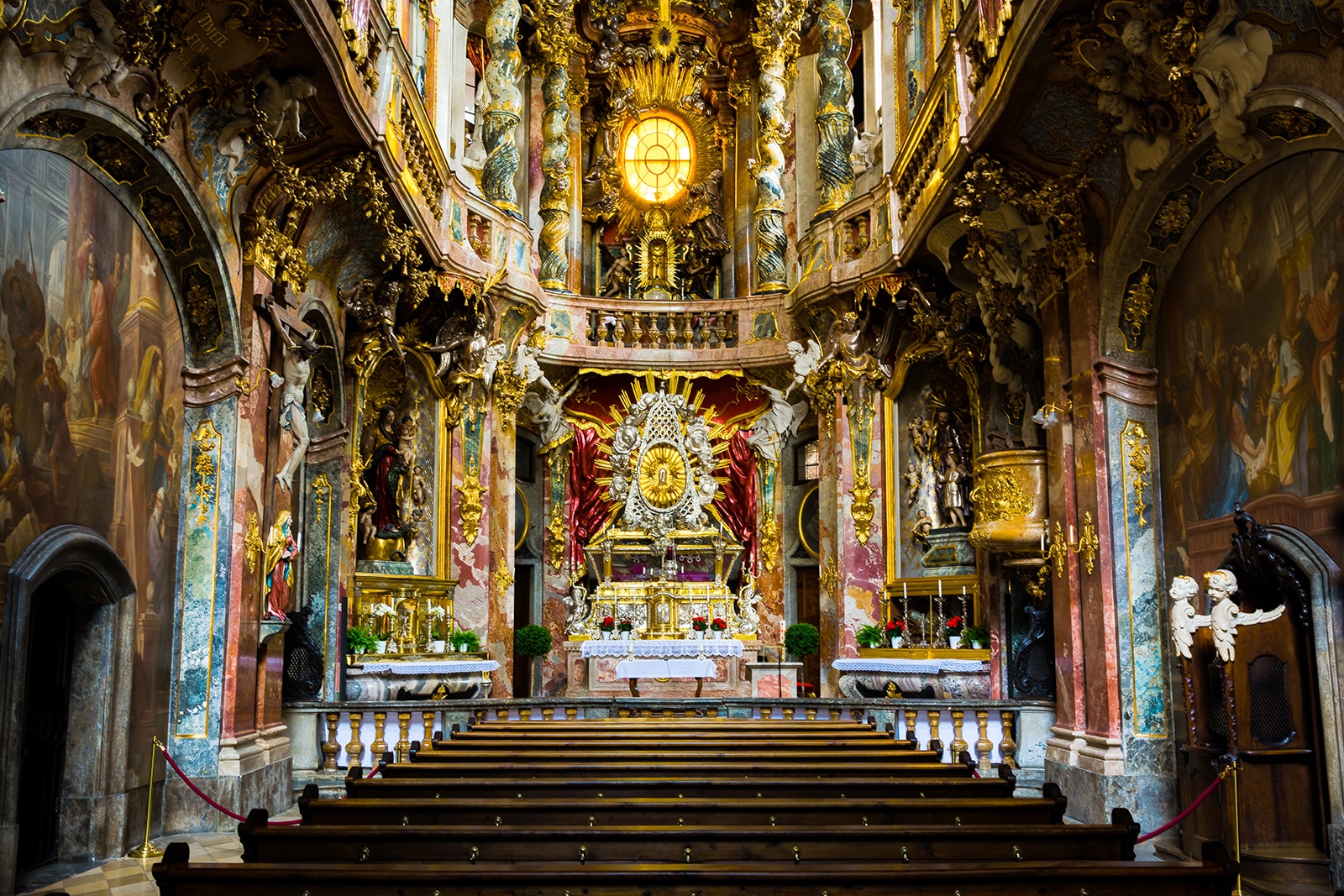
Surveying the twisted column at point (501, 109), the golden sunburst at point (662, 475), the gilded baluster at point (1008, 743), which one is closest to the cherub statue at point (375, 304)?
the twisted column at point (501, 109)

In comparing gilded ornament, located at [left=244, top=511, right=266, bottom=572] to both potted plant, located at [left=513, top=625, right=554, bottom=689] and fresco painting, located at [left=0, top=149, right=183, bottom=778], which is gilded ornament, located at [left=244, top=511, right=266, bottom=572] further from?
potted plant, located at [left=513, top=625, right=554, bottom=689]

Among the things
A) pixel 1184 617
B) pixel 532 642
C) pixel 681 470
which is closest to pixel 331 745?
pixel 532 642

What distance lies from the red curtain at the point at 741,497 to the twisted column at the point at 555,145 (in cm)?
431

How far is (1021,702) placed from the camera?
12.5m

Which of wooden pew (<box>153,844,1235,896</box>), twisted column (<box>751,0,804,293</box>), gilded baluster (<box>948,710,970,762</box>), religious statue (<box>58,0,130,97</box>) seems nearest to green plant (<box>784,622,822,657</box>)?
gilded baluster (<box>948,710,970,762</box>)

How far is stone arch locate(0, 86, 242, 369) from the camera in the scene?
8.12m

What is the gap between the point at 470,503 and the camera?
57.1ft

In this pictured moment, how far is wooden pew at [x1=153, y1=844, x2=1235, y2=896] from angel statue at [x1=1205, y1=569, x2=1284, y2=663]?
11.2ft

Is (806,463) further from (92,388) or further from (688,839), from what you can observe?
(688,839)

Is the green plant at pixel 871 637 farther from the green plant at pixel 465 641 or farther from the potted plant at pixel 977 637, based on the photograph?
the green plant at pixel 465 641

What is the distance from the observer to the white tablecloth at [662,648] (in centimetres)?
1764

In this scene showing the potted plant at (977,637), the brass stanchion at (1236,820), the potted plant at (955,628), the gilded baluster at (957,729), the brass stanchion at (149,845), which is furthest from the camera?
the potted plant at (955,628)

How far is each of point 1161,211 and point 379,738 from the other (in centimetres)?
941

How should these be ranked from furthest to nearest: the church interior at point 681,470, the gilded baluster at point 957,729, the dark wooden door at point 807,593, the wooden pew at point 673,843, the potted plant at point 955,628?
the dark wooden door at point 807,593 → the potted plant at point 955,628 → the gilded baluster at point 957,729 → the church interior at point 681,470 → the wooden pew at point 673,843
